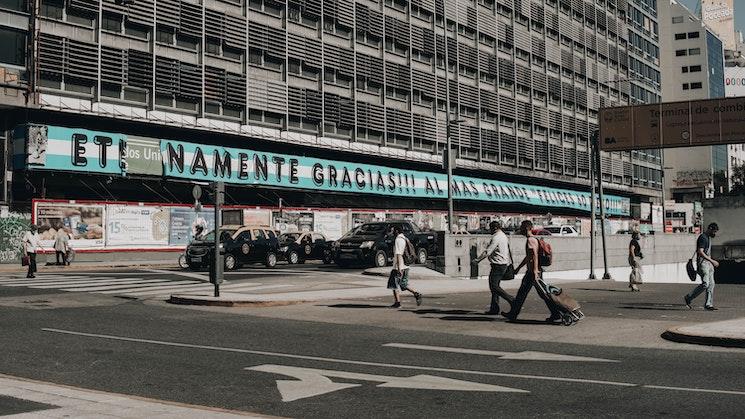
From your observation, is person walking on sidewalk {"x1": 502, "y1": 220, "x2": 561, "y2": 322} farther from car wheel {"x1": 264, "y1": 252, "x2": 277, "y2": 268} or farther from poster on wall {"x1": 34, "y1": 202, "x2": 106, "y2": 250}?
poster on wall {"x1": 34, "y1": 202, "x2": 106, "y2": 250}

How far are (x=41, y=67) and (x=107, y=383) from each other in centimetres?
2876

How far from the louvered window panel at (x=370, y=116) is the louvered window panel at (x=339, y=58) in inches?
96.4

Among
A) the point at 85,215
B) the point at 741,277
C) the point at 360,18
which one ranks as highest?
the point at 360,18

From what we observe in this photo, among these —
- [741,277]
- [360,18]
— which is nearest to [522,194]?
[360,18]

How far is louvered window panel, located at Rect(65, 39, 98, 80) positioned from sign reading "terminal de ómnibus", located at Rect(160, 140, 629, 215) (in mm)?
4770

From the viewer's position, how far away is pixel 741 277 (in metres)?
33.2

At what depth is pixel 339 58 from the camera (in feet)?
159

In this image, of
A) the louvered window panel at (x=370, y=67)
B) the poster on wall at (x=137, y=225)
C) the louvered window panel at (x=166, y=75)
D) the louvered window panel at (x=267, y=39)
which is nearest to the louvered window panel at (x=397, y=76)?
the louvered window panel at (x=370, y=67)

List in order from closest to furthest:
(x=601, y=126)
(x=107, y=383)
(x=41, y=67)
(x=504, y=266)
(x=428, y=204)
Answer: (x=107, y=383) → (x=504, y=266) → (x=41, y=67) → (x=601, y=126) → (x=428, y=204)

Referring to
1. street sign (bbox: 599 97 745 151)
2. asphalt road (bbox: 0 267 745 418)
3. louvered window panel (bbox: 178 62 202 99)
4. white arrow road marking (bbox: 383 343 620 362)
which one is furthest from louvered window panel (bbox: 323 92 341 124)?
white arrow road marking (bbox: 383 343 620 362)

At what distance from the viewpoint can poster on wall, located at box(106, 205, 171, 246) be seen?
35.0m

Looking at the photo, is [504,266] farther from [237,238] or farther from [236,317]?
[237,238]

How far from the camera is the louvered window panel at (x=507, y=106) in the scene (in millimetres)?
64475

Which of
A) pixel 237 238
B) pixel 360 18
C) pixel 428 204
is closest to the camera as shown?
pixel 237 238
